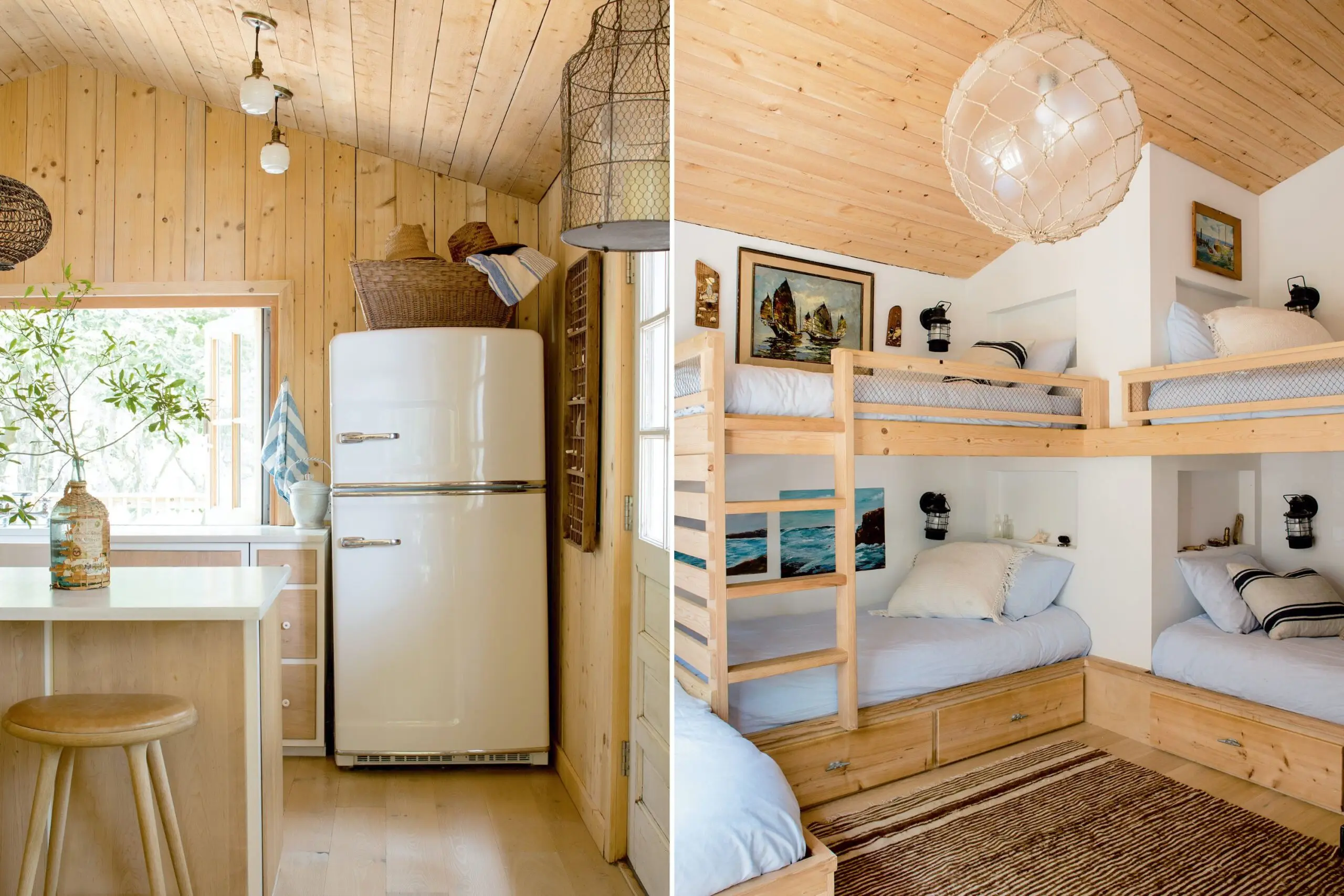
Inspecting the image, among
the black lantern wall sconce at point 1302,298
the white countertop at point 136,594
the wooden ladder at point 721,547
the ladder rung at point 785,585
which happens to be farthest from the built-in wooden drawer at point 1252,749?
the white countertop at point 136,594

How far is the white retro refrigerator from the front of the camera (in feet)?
5.22

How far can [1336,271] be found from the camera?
862 millimetres

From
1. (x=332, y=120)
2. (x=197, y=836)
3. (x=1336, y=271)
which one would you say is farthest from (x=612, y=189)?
(x=197, y=836)

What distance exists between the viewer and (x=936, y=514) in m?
1.95

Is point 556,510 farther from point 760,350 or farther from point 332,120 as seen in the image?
point 332,120

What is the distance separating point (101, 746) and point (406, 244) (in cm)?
72

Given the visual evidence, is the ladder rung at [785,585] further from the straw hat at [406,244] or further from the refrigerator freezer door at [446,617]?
A: the straw hat at [406,244]

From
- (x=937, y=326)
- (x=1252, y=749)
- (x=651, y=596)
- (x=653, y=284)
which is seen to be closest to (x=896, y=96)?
(x=937, y=326)

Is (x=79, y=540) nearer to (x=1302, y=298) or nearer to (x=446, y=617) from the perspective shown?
(x=446, y=617)

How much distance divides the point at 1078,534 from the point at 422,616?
1.56 meters

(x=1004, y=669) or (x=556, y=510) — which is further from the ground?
(x=556, y=510)

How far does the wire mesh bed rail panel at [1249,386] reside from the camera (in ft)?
2.95

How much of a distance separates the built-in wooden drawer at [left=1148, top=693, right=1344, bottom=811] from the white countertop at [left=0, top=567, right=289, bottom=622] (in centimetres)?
190

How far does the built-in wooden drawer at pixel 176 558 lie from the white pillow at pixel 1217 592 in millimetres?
1432
